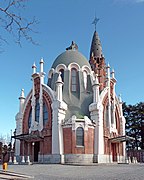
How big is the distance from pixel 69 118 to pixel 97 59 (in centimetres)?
2419

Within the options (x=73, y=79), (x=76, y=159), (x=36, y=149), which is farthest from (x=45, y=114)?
(x=76, y=159)

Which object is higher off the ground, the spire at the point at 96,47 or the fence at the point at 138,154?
the spire at the point at 96,47

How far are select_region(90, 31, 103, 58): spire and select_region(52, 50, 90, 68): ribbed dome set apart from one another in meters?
15.3

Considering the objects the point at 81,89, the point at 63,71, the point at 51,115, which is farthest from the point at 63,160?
the point at 63,71

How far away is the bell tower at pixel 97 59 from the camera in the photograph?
5120cm

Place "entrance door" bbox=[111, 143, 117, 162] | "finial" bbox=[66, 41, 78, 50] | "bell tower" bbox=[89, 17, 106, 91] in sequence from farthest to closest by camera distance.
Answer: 1. "bell tower" bbox=[89, 17, 106, 91]
2. "finial" bbox=[66, 41, 78, 50]
3. "entrance door" bbox=[111, 143, 117, 162]

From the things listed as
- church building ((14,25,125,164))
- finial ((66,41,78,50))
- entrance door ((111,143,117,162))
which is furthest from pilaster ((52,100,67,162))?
finial ((66,41,78,50))

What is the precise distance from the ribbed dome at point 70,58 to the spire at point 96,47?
15.3 m

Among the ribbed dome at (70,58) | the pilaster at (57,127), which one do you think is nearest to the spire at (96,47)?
the ribbed dome at (70,58)

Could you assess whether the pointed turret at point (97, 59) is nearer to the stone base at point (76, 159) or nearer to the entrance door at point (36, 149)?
the entrance door at point (36, 149)

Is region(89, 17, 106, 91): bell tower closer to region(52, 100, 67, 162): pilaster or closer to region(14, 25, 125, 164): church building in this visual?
region(14, 25, 125, 164): church building

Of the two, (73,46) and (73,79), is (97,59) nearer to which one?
(73,46)

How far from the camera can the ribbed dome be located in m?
37.8

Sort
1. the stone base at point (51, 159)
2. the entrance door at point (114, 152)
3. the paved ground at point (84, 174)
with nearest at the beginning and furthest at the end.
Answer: the paved ground at point (84, 174), the stone base at point (51, 159), the entrance door at point (114, 152)
